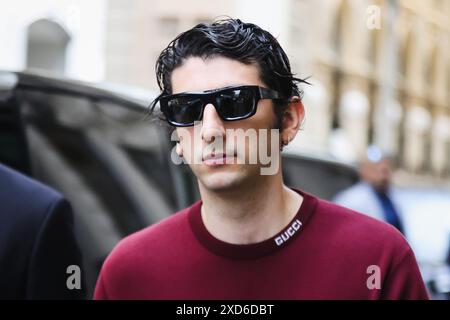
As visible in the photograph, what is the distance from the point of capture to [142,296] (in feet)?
6.20

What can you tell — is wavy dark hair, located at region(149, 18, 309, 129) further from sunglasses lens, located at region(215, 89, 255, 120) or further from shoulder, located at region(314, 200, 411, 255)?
shoulder, located at region(314, 200, 411, 255)

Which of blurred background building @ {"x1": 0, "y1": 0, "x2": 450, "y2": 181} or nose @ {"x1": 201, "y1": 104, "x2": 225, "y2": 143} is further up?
blurred background building @ {"x1": 0, "y1": 0, "x2": 450, "y2": 181}

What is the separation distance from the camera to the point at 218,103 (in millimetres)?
1839

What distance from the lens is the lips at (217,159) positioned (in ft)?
5.91

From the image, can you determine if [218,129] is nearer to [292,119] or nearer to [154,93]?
[292,119]

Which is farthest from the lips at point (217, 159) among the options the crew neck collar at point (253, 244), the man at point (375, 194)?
the man at point (375, 194)

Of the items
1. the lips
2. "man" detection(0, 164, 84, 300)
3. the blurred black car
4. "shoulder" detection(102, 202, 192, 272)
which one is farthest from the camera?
the blurred black car

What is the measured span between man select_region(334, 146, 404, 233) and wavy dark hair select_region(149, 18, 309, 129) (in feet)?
11.1

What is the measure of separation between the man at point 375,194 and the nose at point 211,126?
346 cm

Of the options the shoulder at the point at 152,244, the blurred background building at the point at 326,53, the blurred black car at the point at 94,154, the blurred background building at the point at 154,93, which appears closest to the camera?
the shoulder at the point at 152,244

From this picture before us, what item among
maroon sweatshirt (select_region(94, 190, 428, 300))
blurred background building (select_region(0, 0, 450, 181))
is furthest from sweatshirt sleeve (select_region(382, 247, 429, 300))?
blurred background building (select_region(0, 0, 450, 181))

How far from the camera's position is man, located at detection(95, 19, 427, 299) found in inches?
72.1

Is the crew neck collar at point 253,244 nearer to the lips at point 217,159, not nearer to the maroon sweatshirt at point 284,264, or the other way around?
the maroon sweatshirt at point 284,264
